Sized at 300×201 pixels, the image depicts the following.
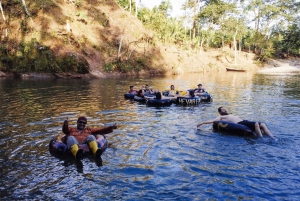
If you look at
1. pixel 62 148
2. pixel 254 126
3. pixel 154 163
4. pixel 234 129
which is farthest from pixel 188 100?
pixel 62 148

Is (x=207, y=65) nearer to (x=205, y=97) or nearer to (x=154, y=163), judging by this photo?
(x=205, y=97)

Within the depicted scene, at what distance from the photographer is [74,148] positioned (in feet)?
27.2

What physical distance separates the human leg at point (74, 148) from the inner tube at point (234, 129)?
567cm

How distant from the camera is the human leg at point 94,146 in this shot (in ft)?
27.7

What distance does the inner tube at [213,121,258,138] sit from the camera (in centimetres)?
1061

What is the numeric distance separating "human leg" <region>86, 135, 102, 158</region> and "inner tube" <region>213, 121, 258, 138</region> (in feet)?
16.8

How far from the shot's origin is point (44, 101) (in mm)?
18922

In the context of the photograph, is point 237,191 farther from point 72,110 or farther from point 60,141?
point 72,110

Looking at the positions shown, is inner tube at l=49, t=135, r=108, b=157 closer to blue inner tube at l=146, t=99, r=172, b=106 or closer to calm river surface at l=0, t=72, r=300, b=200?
calm river surface at l=0, t=72, r=300, b=200

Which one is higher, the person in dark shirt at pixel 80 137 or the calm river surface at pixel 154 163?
the person in dark shirt at pixel 80 137

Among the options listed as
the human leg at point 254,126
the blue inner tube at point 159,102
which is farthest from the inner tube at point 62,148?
the blue inner tube at point 159,102

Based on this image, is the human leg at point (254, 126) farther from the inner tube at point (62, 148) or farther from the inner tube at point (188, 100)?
the inner tube at point (188, 100)

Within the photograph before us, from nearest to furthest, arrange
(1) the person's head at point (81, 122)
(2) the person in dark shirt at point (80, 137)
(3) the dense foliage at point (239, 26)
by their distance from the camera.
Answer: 1. (2) the person in dark shirt at point (80, 137)
2. (1) the person's head at point (81, 122)
3. (3) the dense foliage at point (239, 26)

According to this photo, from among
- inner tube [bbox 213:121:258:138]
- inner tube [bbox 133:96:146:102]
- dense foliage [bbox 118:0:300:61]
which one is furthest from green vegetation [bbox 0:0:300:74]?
inner tube [bbox 213:121:258:138]
